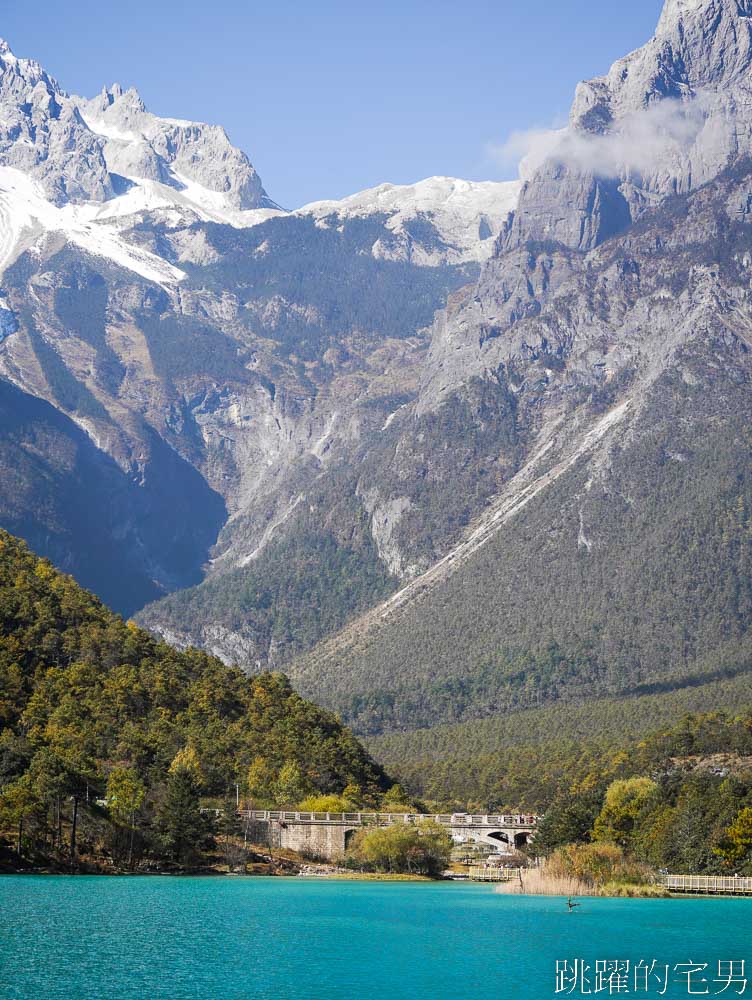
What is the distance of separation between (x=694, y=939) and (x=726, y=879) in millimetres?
37528

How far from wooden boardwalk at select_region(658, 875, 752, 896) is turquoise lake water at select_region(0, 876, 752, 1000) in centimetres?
438

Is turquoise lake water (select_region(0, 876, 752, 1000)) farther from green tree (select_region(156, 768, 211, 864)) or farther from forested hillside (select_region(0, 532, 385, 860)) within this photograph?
green tree (select_region(156, 768, 211, 864))

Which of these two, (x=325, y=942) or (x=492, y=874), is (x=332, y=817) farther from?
(x=325, y=942)

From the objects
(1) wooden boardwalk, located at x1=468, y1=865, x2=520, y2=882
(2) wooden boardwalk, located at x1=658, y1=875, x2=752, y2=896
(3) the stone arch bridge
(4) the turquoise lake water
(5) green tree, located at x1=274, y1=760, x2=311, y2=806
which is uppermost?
(5) green tree, located at x1=274, y1=760, x2=311, y2=806

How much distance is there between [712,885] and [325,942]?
167 feet

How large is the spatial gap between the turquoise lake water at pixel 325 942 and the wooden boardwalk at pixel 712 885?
438 cm

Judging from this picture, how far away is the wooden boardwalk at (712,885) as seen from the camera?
144m

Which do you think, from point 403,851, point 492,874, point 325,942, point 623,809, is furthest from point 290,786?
point 325,942

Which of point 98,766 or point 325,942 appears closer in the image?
point 325,942

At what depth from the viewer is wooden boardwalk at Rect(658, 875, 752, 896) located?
14388 cm

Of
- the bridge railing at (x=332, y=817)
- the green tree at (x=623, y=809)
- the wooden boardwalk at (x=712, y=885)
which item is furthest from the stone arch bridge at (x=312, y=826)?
the wooden boardwalk at (x=712, y=885)

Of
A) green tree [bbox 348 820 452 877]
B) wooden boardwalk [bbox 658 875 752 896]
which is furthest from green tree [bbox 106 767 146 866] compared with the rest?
wooden boardwalk [bbox 658 875 752 896]

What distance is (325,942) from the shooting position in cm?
10662

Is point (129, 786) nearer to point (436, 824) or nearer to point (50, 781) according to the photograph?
point (50, 781)
